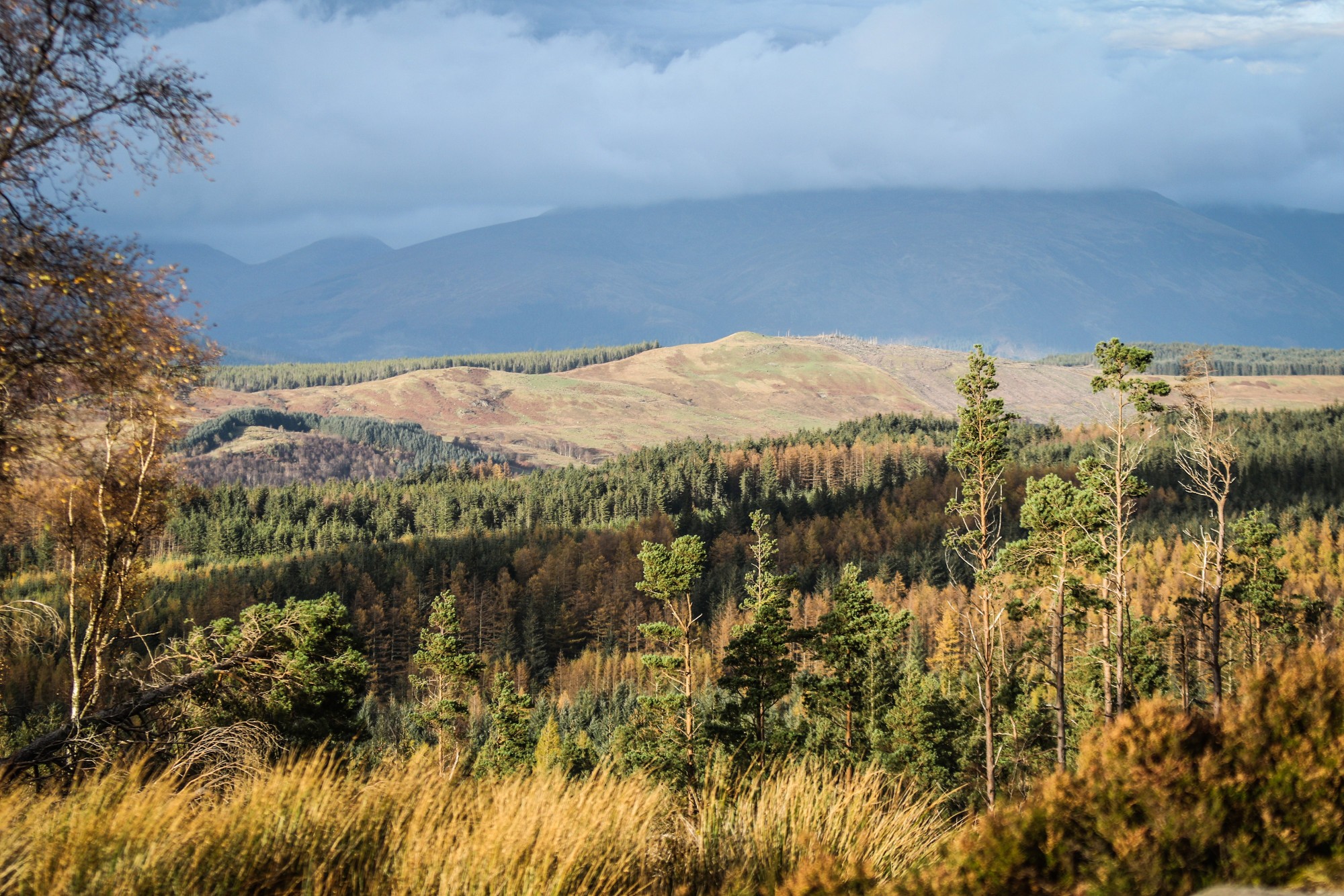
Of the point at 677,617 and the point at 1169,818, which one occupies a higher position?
the point at 1169,818

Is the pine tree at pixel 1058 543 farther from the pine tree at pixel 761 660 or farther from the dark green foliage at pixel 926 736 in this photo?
the dark green foliage at pixel 926 736

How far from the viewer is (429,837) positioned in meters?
5.18

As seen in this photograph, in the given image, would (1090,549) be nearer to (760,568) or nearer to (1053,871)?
(760,568)

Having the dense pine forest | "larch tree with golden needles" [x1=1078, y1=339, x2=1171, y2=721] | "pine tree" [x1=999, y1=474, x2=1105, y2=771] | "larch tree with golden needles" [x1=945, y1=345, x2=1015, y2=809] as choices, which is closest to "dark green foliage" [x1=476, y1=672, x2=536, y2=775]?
the dense pine forest

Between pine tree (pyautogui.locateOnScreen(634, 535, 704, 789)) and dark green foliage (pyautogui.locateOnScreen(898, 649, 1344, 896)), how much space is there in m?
23.0

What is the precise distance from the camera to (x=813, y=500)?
176 meters

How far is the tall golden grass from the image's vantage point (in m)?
4.50

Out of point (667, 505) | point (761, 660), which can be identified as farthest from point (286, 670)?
point (667, 505)

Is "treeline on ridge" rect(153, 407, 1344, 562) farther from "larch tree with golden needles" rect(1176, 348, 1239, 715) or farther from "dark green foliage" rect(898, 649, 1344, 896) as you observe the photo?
"dark green foliage" rect(898, 649, 1344, 896)

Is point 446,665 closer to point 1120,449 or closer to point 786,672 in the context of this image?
point 786,672

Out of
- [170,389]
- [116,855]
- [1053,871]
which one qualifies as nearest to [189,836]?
[116,855]

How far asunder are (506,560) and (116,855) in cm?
14030

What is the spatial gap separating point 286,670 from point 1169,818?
Result: 1080cm

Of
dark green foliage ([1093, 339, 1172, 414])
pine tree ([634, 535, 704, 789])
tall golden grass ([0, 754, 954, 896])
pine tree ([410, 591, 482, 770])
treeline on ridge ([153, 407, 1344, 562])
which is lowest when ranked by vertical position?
treeline on ridge ([153, 407, 1344, 562])
